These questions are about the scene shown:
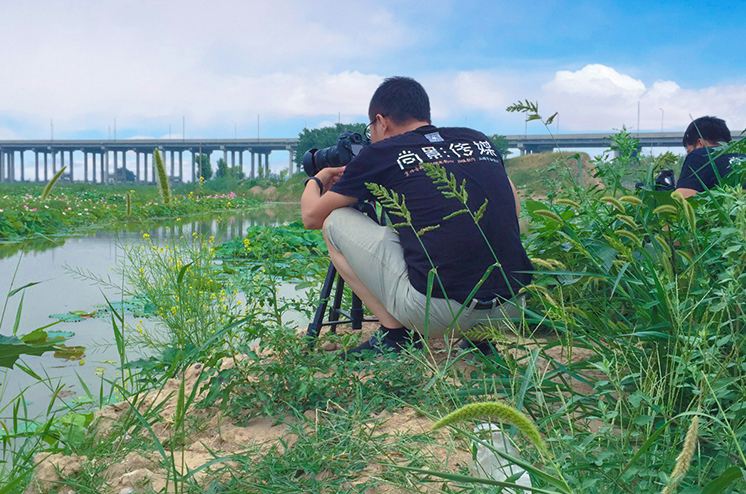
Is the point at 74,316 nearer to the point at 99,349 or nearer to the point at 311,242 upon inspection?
the point at 99,349

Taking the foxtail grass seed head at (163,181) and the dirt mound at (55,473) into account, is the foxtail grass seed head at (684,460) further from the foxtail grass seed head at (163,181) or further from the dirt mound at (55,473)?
the foxtail grass seed head at (163,181)

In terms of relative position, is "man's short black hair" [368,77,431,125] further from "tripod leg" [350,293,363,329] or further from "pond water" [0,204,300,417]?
"pond water" [0,204,300,417]

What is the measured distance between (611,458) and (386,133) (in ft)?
6.48

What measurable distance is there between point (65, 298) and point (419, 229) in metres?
3.53

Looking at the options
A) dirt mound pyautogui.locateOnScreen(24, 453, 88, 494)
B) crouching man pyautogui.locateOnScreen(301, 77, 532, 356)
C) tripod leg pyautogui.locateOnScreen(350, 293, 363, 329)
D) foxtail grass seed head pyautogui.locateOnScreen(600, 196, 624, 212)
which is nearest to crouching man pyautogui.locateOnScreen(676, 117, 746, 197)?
crouching man pyautogui.locateOnScreen(301, 77, 532, 356)

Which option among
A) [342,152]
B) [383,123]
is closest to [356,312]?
[342,152]

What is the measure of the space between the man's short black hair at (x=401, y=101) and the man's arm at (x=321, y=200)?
38cm

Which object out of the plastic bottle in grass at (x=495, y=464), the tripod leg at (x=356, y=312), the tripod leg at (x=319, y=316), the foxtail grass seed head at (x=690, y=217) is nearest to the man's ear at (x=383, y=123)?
the tripod leg at (x=319, y=316)

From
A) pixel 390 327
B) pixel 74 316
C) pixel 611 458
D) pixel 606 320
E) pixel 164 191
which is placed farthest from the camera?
pixel 74 316

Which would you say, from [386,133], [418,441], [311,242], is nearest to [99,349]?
[386,133]

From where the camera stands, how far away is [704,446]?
4.02 feet

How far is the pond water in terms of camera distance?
2729 mm

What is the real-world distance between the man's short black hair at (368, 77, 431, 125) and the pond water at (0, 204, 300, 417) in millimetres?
1084

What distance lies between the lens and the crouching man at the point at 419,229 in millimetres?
2305
